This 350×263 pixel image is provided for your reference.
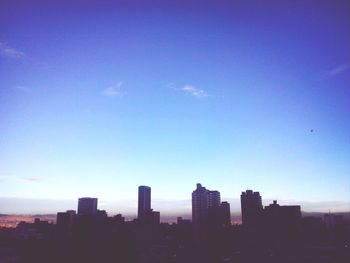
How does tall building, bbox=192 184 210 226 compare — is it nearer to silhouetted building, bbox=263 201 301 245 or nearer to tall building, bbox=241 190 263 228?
tall building, bbox=241 190 263 228

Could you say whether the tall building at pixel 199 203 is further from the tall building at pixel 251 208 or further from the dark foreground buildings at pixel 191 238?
the tall building at pixel 251 208

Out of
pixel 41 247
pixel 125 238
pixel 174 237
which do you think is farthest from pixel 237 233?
pixel 41 247

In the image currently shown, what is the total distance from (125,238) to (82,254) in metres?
17.3

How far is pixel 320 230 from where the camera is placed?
166500mm

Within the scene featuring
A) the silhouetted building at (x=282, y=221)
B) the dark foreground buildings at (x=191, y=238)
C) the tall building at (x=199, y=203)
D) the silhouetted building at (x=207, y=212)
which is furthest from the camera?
the tall building at (x=199, y=203)

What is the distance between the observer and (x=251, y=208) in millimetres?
173375

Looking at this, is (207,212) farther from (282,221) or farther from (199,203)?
(282,221)

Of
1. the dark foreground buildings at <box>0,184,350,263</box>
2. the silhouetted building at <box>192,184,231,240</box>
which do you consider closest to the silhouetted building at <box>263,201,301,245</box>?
the dark foreground buildings at <box>0,184,350,263</box>

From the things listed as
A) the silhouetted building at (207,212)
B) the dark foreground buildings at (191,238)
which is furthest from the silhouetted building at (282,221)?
the silhouetted building at (207,212)

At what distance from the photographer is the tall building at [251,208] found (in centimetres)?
16690

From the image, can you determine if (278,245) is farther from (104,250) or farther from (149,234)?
(104,250)

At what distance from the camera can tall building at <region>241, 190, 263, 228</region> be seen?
166900 millimetres

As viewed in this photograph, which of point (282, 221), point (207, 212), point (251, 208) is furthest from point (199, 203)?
point (282, 221)

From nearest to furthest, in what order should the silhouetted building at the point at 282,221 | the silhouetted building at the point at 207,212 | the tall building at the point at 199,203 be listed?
the silhouetted building at the point at 282,221
the silhouetted building at the point at 207,212
the tall building at the point at 199,203
